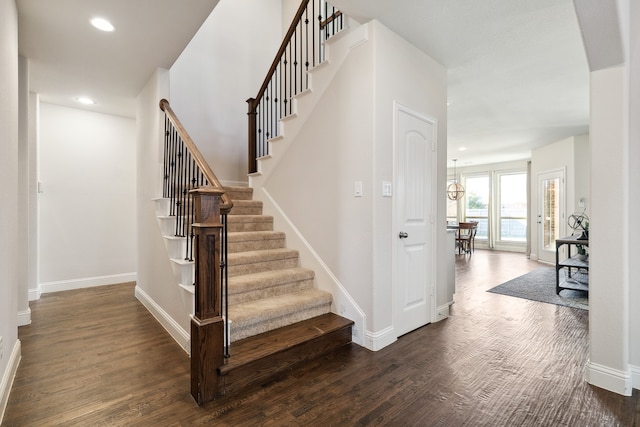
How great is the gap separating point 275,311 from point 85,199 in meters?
3.85

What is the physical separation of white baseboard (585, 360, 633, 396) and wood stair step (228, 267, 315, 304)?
7.28 feet

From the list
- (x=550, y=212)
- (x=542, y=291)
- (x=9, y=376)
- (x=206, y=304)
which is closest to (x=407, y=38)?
(x=206, y=304)

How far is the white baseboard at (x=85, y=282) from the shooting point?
14.1 ft

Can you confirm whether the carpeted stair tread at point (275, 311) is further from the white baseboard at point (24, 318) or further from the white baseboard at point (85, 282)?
the white baseboard at point (85, 282)

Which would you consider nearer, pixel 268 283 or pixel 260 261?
pixel 268 283

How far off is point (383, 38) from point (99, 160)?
14.6ft

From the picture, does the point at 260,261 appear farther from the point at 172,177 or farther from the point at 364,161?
the point at 364,161

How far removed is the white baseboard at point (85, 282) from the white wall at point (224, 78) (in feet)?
7.14

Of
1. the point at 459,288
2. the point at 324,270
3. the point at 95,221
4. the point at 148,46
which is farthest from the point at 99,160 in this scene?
the point at 459,288

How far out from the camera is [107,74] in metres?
3.36

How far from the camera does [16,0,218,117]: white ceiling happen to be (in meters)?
2.32

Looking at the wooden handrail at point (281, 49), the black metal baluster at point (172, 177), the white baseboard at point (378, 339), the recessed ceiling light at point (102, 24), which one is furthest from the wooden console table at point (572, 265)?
the recessed ceiling light at point (102, 24)

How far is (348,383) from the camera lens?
2.09m

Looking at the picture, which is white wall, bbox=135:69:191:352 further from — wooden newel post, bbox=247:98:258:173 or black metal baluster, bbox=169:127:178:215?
wooden newel post, bbox=247:98:258:173
